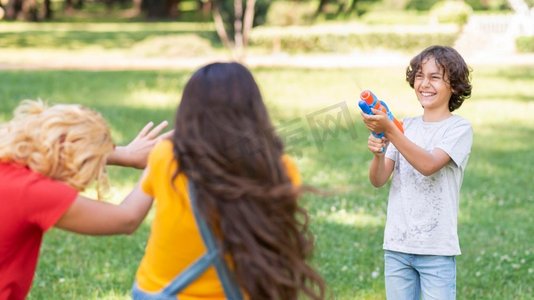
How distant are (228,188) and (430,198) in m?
1.48

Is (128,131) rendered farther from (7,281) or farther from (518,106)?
(7,281)

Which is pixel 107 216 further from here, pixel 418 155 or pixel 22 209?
pixel 418 155

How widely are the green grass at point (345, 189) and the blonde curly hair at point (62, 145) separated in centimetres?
60

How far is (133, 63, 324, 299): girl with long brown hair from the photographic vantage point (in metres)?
2.45

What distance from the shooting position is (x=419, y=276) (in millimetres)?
3777

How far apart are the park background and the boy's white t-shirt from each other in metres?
0.38

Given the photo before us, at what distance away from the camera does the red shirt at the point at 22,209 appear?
8.42 feet

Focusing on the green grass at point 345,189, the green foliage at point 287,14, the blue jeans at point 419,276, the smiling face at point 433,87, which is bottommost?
the green foliage at point 287,14

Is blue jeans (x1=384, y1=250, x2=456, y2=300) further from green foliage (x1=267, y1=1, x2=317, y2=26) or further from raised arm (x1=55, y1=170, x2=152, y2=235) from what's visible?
green foliage (x1=267, y1=1, x2=317, y2=26)

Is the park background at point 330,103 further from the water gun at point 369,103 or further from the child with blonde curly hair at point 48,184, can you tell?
the child with blonde curly hair at point 48,184

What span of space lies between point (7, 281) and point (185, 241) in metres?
0.59

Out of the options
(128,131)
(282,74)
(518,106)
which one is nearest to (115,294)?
(128,131)

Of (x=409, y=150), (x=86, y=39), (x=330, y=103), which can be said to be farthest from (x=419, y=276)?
(x=86, y=39)

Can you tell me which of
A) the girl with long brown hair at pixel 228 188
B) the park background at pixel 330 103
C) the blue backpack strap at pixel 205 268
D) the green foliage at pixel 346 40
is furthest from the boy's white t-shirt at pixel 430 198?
the green foliage at pixel 346 40
